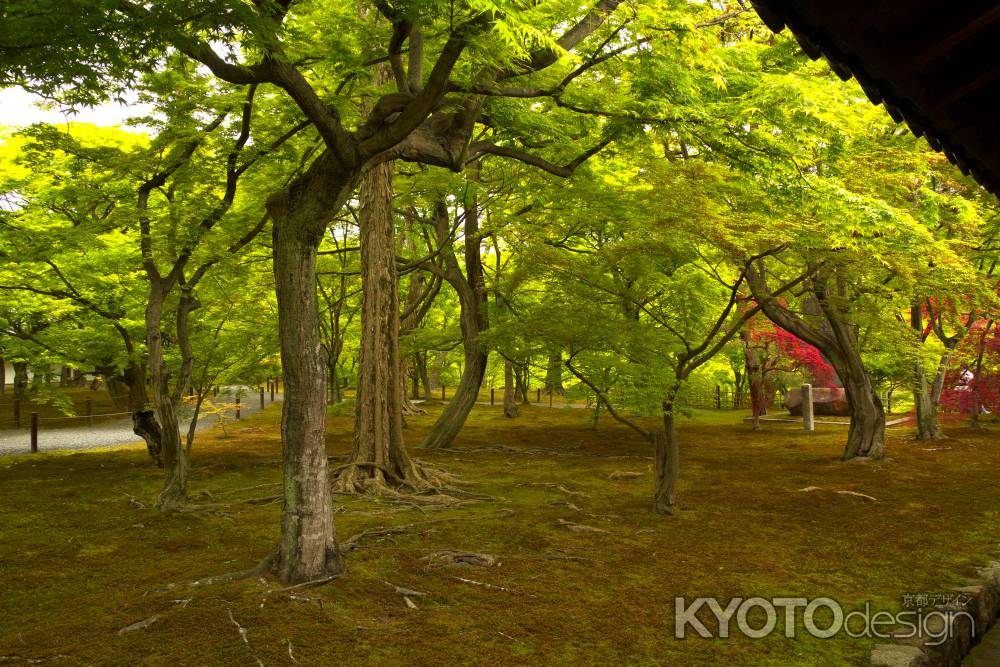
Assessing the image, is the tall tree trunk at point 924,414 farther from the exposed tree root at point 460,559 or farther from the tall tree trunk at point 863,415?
the exposed tree root at point 460,559

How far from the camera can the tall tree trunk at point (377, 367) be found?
37.0ft

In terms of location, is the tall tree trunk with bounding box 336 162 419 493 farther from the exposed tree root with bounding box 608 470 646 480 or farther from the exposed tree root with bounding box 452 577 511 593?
the exposed tree root with bounding box 452 577 511 593

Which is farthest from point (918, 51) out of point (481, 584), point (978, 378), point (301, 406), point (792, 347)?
point (792, 347)

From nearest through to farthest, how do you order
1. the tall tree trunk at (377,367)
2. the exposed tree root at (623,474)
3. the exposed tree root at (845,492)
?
the exposed tree root at (845,492)
the tall tree trunk at (377,367)
the exposed tree root at (623,474)

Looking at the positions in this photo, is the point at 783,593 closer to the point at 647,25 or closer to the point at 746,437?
the point at 647,25

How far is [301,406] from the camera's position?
20.3 ft

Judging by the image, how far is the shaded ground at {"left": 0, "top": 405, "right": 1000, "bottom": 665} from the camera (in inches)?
204

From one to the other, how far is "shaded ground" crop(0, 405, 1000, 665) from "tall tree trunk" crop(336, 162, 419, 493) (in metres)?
1.00

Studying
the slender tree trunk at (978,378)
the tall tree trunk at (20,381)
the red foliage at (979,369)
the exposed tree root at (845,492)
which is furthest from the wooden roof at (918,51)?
the tall tree trunk at (20,381)

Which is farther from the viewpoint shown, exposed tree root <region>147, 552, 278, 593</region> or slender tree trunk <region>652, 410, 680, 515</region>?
slender tree trunk <region>652, 410, 680, 515</region>

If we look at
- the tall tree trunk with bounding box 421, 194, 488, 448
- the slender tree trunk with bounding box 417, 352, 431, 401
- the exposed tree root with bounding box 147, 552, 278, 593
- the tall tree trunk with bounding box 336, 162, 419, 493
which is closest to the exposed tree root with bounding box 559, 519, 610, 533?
the tall tree trunk with bounding box 336, 162, 419, 493

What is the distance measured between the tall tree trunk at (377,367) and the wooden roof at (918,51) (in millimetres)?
8997

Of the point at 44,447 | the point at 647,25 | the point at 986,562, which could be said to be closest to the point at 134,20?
the point at 647,25

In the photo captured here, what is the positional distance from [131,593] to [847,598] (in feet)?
22.0
